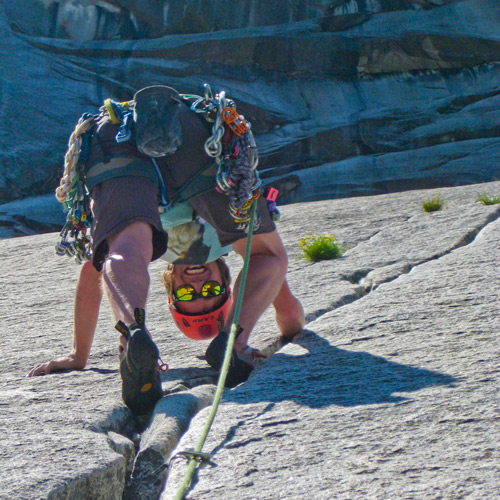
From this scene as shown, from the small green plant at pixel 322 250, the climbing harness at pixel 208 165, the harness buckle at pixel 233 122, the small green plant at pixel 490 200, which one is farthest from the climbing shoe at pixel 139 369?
the small green plant at pixel 490 200

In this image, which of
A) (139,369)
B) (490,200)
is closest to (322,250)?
(490,200)

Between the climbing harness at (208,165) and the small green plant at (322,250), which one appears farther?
the small green plant at (322,250)

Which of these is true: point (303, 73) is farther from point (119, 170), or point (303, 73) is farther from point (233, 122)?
point (119, 170)

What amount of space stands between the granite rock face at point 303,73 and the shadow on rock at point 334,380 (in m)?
16.1

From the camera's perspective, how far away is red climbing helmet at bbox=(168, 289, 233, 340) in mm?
2666

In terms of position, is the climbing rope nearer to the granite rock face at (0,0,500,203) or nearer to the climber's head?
the climber's head

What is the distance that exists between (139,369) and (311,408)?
0.45 metres

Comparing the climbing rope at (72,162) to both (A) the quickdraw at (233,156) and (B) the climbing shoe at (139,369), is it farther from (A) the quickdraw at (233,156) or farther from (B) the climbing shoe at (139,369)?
(B) the climbing shoe at (139,369)

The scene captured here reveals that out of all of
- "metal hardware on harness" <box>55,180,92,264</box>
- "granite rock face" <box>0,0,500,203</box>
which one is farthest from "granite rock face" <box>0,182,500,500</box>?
"granite rock face" <box>0,0,500,203</box>

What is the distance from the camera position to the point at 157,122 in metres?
2.22

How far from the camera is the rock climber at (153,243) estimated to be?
1.93 meters

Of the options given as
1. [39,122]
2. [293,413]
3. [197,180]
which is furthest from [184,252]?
[39,122]

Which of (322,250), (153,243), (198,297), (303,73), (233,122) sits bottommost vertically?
(322,250)

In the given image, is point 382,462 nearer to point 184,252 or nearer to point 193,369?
point 193,369
